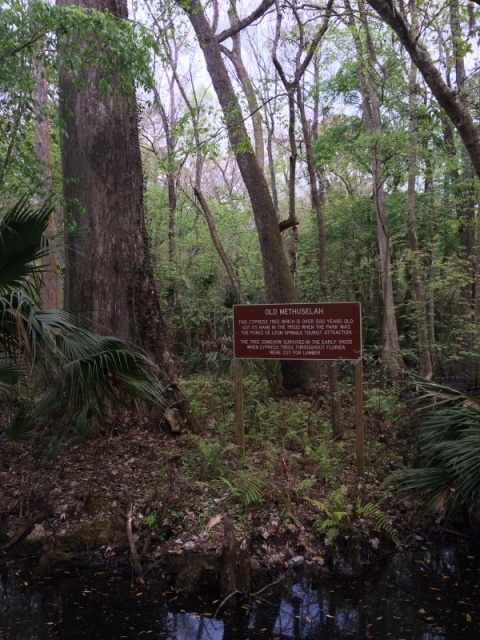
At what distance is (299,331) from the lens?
6984 millimetres

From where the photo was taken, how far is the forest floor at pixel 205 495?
5.55 m

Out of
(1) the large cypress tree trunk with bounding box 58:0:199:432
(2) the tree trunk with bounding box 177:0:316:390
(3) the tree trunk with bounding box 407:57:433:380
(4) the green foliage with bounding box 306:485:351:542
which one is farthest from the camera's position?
(3) the tree trunk with bounding box 407:57:433:380

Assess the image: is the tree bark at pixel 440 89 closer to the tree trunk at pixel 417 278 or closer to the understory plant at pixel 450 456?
the understory plant at pixel 450 456

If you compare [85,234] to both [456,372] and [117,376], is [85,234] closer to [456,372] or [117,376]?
[117,376]

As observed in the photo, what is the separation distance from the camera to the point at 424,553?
18.6 feet

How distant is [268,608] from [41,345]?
3002 mm

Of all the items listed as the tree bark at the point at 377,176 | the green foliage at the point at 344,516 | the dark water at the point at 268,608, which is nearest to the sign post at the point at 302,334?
the green foliage at the point at 344,516

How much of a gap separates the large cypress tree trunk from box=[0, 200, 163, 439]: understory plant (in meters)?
2.62

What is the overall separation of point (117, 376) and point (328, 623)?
285 cm

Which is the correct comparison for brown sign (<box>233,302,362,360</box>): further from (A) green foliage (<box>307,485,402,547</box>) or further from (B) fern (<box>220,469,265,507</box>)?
(A) green foliage (<box>307,485,402,547</box>)

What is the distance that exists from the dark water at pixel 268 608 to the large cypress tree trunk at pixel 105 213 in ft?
10.5

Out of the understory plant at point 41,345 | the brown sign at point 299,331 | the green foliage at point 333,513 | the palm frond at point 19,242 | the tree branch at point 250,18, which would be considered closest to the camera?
the understory plant at point 41,345

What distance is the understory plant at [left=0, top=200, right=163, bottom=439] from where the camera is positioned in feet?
14.1

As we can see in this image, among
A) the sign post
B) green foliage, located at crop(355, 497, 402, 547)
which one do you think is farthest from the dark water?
the sign post
